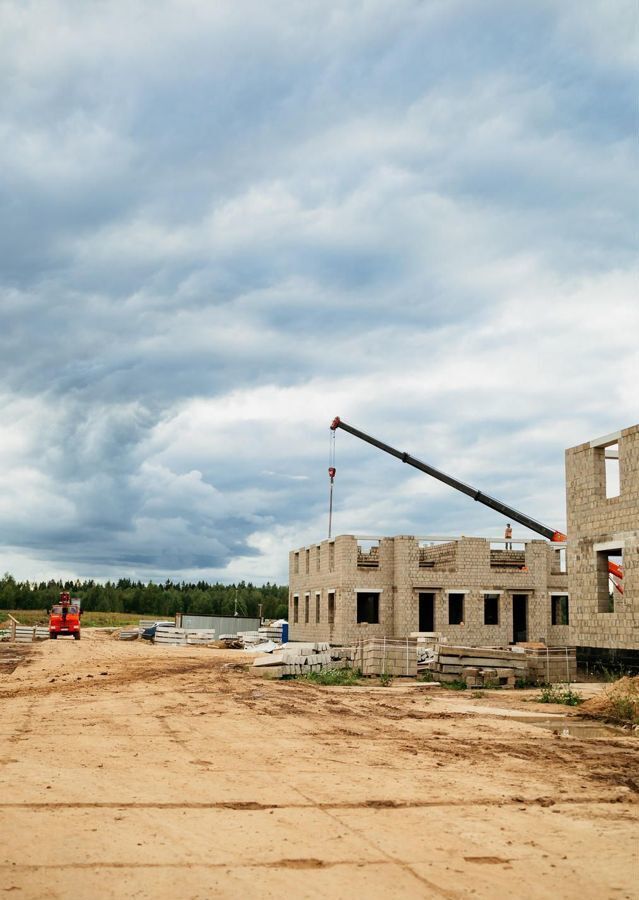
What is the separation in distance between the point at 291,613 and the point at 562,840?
4245 cm

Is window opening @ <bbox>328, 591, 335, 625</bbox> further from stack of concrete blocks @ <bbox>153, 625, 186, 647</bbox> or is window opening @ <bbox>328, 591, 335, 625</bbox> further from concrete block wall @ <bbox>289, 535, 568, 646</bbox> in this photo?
stack of concrete blocks @ <bbox>153, 625, 186, 647</bbox>

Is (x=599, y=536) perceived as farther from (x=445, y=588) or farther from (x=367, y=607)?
(x=367, y=607)

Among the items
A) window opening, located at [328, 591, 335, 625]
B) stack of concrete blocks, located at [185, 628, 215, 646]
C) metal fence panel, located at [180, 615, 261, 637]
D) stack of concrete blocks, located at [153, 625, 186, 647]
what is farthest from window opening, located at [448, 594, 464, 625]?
metal fence panel, located at [180, 615, 261, 637]

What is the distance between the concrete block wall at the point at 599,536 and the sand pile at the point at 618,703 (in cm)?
557

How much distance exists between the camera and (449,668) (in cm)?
2119

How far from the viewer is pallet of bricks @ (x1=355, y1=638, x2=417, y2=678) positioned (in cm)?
2250

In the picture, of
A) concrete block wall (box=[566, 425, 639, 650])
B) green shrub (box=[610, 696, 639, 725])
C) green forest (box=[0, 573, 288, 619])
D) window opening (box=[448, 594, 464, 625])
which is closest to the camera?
green shrub (box=[610, 696, 639, 725])

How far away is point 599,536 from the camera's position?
21859 millimetres

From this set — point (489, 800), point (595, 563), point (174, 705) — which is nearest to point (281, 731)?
point (174, 705)

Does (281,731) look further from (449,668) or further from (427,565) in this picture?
(427,565)

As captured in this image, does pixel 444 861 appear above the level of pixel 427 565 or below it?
below

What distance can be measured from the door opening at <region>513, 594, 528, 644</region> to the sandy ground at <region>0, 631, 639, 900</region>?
25.7 meters

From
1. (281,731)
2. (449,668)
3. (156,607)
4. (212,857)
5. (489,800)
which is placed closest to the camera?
(212,857)

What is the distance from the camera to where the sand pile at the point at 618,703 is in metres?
13.8
